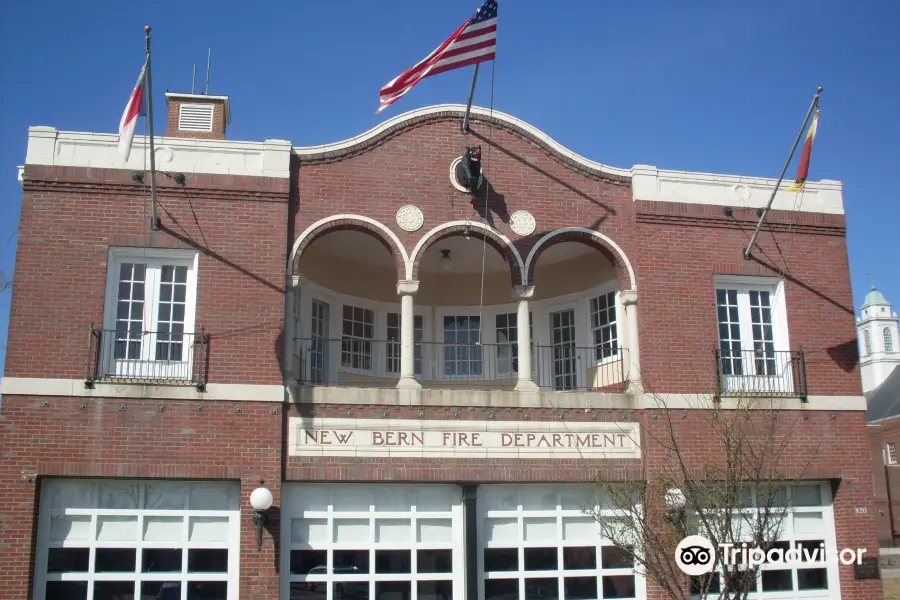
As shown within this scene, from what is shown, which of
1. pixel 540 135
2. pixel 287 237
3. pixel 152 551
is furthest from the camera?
pixel 540 135

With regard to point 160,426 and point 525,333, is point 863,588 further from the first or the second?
point 160,426

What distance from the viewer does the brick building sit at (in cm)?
1396

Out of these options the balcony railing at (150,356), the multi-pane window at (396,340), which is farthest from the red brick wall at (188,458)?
the multi-pane window at (396,340)

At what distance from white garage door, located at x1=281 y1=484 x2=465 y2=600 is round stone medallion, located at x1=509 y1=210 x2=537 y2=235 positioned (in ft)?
15.0

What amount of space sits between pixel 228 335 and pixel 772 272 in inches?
382

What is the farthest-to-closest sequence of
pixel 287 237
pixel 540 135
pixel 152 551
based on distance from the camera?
pixel 540 135, pixel 287 237, pixel 152 551

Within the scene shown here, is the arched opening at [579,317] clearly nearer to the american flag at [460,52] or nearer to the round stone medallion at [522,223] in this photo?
the round stone medallion at [522,223]

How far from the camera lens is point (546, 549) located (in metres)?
15.3

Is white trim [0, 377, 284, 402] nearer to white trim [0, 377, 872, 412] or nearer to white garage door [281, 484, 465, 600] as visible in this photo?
white trim [0, 377, 872, 412]

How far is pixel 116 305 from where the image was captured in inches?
578

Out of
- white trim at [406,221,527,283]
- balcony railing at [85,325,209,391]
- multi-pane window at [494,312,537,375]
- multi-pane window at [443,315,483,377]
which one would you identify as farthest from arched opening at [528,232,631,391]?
balcony railing at [85,325,209,391]

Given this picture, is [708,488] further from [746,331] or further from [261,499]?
[261,499]

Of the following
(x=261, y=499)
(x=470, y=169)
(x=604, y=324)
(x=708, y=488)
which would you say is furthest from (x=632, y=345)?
(x=261, y=499)

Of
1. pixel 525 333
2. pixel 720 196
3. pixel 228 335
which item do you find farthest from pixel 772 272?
pixel 228 335
